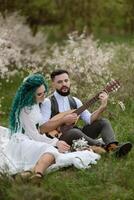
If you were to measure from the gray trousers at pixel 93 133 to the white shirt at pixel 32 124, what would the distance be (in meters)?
0.23

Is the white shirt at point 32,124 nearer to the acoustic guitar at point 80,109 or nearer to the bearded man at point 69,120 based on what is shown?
the bearded man at point 69,120

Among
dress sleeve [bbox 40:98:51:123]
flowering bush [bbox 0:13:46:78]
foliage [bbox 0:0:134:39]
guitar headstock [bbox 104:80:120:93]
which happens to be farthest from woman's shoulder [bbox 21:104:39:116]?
foliage [bbox 0:0:134:39]

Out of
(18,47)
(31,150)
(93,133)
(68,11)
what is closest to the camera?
(31,150)

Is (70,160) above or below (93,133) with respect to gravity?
below

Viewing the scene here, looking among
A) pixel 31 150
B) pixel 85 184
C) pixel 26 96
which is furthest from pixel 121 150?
pixel 26 96

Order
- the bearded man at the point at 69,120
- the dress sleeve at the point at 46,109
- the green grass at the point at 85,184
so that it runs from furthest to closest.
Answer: the dress sleeve at the point at 46,109 → the bearded man at the point at 69,120 → the green grass at the point at 85,184

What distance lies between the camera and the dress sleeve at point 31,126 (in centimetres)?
850

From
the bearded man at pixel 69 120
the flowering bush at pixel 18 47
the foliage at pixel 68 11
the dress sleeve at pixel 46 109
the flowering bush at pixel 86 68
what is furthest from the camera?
the foliage at pixel 68 11

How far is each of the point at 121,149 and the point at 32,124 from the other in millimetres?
1127

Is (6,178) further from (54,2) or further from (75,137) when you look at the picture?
(54,2)

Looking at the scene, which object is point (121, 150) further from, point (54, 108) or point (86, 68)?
point (86, 68)

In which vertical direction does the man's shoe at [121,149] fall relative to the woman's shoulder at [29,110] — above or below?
below

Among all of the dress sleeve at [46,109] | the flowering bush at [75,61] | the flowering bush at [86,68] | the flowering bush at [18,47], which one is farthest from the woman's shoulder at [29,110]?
the flowering bush at [18,47]

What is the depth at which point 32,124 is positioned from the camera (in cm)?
850
